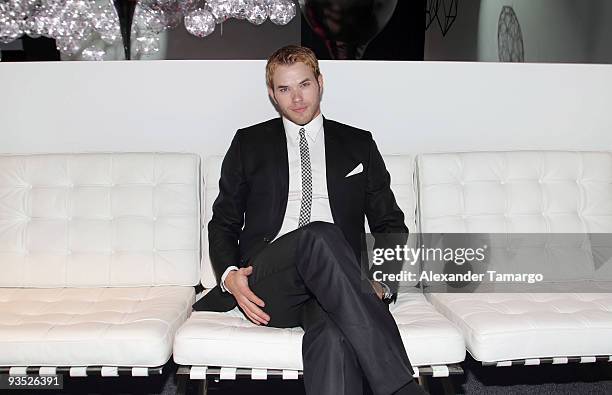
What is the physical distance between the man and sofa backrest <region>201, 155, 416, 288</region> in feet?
0.74

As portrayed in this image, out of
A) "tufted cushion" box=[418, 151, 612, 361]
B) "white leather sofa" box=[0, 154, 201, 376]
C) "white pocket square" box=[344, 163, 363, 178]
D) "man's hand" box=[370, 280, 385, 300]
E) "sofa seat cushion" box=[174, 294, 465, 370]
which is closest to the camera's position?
"sofa seat cushion" box=[174, 294, 465, 370]

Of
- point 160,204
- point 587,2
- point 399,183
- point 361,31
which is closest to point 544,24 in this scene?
point 587,2

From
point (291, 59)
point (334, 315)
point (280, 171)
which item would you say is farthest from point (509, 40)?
point (334, 315)

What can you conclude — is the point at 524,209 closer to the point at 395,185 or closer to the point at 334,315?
the point at 395,185

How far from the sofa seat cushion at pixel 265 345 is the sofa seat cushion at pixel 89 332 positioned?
10 cm

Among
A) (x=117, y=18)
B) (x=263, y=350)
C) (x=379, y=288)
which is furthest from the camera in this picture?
(x=117, y=18)

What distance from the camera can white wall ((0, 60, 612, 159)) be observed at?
308cm

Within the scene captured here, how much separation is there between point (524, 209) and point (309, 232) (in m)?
1.27

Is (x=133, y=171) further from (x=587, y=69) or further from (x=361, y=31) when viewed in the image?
(x=587, y=69)

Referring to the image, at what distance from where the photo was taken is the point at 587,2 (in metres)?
3.51

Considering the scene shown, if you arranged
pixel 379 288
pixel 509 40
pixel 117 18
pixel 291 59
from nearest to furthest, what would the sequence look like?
pixel 379 288, pixel 291 59, pixel 117 18, pixel 509 40

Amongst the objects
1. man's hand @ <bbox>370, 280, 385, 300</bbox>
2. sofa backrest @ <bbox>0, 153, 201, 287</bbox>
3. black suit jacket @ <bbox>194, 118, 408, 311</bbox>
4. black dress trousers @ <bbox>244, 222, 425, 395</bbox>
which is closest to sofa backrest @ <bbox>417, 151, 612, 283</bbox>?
black suit jacket @ <bbox>194, 118, 408, 311</bbox>

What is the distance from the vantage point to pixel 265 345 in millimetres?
2096

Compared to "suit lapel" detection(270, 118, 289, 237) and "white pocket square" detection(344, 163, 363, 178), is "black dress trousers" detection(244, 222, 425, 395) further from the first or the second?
"white pocket square" detection(344, 163, 363, 178)
